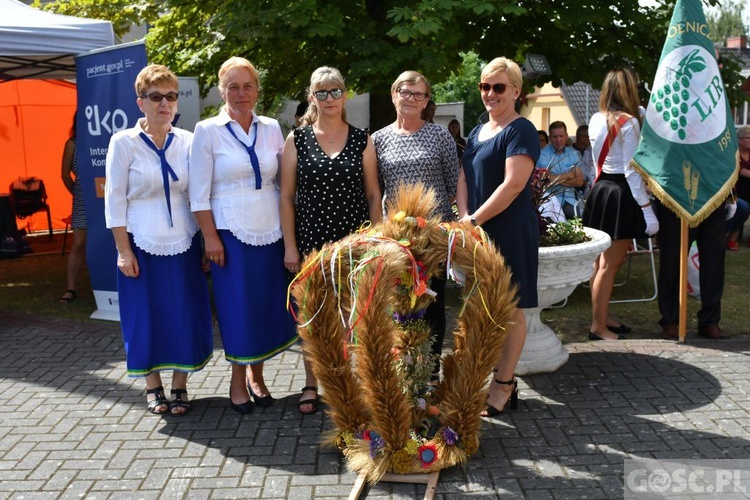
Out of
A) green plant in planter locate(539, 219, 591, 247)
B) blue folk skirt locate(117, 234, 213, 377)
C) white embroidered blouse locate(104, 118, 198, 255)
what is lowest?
blue folk skirt locate(117, 234, 213, 377)

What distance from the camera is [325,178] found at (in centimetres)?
418

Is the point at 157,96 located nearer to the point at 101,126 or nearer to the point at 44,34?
the point at 101,126

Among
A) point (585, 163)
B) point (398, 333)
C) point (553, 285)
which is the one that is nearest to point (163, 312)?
point (398, 333)

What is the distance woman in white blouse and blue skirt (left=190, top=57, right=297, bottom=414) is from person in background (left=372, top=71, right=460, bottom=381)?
65cm

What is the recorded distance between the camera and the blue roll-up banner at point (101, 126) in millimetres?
6773

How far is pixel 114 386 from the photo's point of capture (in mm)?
5191

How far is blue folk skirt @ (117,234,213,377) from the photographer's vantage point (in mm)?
4426

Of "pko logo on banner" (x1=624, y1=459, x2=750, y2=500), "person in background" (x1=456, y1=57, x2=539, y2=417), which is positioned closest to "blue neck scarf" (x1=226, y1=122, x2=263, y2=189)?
"person in background" (x1=456, y1=57, x2=539, y2=417)

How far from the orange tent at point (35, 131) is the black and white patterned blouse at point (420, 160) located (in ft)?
30.5

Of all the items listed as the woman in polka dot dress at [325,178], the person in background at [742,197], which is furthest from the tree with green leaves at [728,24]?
the woman in polka dot dress at [325,178]

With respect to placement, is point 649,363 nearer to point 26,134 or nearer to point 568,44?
point 568,44

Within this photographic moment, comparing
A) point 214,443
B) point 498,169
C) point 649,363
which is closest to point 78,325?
point 214,443

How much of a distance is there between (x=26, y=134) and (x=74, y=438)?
9.49 metres

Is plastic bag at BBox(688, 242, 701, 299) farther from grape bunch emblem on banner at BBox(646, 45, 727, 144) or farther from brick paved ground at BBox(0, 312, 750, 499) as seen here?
grape bunch emblem on banner at BBox(646, 45, 727, 144)
